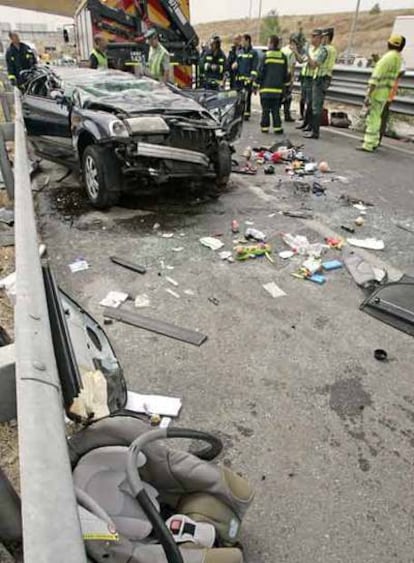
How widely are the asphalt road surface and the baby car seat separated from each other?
354 millimetres

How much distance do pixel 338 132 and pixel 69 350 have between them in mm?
9884

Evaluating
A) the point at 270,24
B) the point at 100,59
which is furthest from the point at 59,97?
the point at 270,24

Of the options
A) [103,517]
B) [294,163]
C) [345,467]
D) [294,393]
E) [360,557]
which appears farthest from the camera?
[294,163]

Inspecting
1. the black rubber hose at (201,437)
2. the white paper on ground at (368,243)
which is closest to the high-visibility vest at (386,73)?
the white paper on ground at (368,243)

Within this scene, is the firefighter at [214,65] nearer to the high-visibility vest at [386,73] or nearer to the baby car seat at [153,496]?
the high-visibility vest at [386,73]

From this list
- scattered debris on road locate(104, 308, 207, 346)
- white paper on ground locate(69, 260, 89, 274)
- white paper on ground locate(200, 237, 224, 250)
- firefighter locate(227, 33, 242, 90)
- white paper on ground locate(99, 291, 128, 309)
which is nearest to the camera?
scattered debris on road locate(104, 308, 207, 346)

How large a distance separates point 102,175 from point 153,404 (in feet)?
10.2

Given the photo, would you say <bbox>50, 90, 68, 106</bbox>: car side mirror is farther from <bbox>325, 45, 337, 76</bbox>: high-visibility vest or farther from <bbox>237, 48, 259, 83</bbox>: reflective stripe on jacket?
<bbox>237, 48, 259, 83</bbox>: reflective stripe on jacket

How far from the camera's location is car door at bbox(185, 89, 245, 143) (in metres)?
6.33

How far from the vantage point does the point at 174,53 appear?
11383 millimetres

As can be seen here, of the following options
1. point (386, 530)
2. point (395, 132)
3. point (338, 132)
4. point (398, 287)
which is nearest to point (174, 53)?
point (338, 132)

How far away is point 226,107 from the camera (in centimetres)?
644

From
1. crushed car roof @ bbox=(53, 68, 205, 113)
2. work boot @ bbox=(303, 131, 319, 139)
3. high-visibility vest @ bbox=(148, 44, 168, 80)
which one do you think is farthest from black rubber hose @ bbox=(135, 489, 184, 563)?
high-visibility vest @ bbox=(148, 44, 168, 80)

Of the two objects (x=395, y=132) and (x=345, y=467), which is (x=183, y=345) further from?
(x=395, y=132)
